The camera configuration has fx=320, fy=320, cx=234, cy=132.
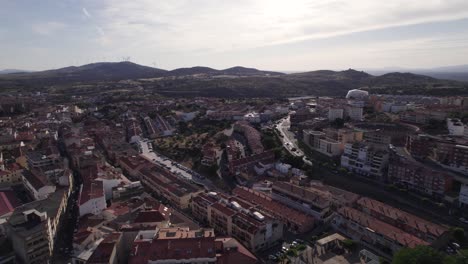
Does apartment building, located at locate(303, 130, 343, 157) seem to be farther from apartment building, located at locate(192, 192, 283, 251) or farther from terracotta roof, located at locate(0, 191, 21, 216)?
terracotta roof, located at locate(0, 191, 21, 216)

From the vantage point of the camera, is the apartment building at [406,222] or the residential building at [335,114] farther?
the residential building at [335,114]

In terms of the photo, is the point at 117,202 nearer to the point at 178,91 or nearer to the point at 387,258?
the point at 387,258

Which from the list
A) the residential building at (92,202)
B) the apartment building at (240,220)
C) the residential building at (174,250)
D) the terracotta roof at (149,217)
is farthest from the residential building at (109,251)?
the apartment building at (240,220)

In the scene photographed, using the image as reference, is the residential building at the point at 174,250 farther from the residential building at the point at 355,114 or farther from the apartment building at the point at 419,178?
the residential building at the point at 355,114

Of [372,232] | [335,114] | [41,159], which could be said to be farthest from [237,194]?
[335,114]

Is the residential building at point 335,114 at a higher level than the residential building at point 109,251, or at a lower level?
higher

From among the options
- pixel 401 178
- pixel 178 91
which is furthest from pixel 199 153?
pixel 178 91

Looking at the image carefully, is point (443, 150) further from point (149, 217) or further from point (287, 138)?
point (149, 217)

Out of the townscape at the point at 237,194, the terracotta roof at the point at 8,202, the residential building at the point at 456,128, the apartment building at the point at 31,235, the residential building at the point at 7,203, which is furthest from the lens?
the residential building at the point at 456,128
